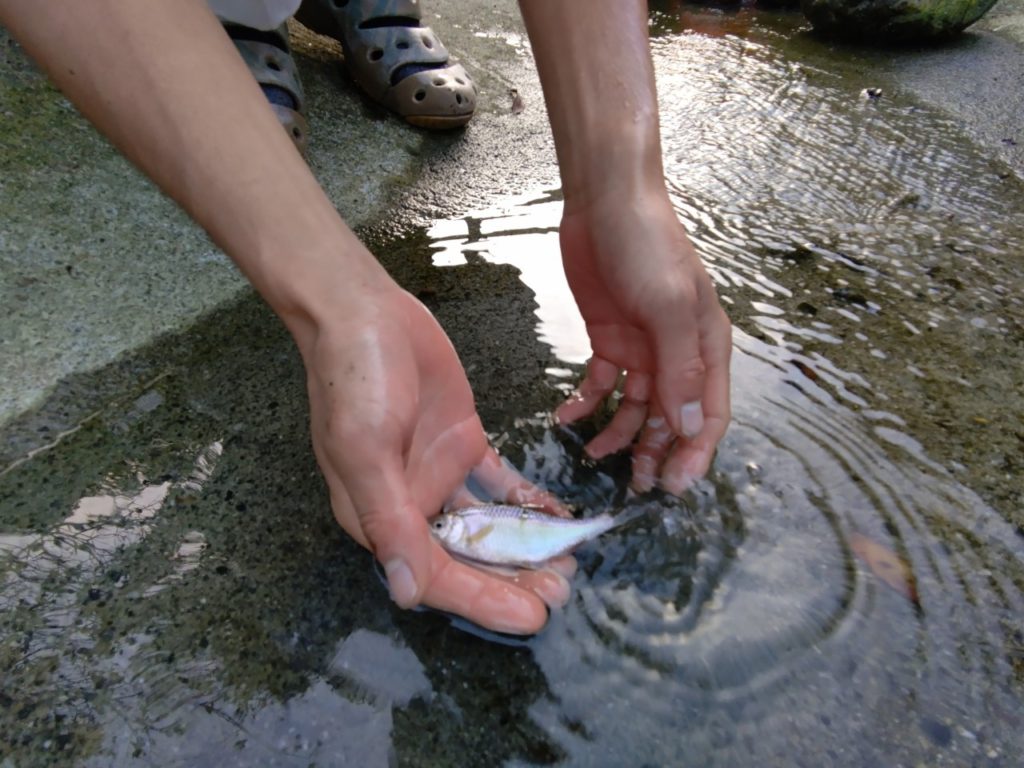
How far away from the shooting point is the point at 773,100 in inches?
159

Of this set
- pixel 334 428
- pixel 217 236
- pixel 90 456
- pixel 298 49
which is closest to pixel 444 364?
pixel 334 428

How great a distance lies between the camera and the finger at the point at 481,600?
1540 mm

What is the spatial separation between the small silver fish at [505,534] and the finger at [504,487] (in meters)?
0.14

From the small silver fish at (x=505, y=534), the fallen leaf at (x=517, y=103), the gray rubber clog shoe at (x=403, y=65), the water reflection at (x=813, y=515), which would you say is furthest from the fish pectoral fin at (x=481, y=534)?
the fallen leaf at (x=517, y=103)

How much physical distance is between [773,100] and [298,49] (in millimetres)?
2634

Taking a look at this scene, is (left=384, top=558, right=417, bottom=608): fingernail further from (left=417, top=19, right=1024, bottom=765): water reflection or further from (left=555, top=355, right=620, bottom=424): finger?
(left=555, top=355, right=620, bottom=424): finger

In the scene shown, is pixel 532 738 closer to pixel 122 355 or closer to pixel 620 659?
pixel 620 659

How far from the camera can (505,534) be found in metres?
1.72

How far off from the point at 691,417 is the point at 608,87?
911 millimetres

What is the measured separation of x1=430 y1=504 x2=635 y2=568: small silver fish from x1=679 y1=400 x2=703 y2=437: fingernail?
0.37 m

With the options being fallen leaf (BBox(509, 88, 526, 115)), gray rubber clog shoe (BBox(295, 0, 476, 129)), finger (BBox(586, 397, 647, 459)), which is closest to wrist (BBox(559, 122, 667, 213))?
finger (BBox(586, 397, 647, 459))

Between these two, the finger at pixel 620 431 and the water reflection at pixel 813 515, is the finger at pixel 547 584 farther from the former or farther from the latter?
the finger at pixel 620 431

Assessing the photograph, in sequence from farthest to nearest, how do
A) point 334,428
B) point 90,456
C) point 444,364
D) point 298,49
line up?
1. point 298,49
2. point 90,456
3. point 444,364
4. point 334,428

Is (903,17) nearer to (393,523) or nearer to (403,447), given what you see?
(403,447)
